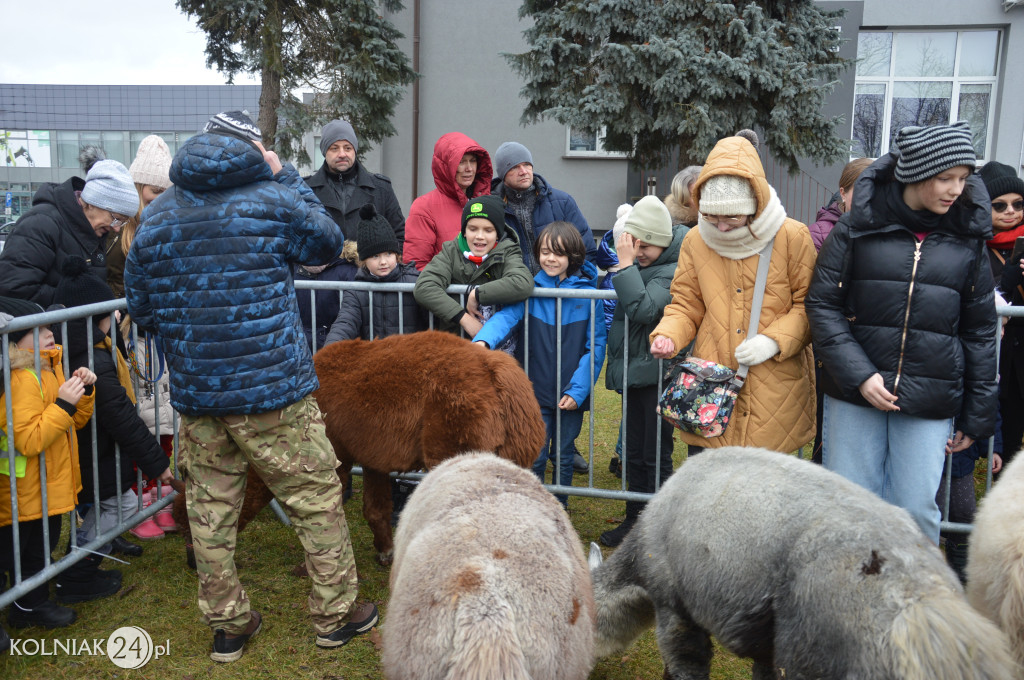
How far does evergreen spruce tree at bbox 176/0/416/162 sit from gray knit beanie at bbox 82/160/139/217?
377 inches

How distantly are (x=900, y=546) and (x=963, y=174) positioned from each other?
1.72m

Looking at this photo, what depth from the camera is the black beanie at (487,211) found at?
4812mm

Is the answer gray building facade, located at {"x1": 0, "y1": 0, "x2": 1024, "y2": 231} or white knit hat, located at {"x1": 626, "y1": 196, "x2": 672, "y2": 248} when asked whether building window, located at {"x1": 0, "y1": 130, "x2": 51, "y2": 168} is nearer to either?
gray building facade, located at {"x1": 0, "y1": 0, "x2": 1024, "y2": 231}

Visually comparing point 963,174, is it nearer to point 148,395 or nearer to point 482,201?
point 482,201

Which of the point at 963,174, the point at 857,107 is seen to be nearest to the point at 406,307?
the point at 963,174

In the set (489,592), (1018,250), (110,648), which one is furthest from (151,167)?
(1018,250)

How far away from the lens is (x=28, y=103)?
2983 cm

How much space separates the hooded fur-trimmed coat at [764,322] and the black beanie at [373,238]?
6.59ft

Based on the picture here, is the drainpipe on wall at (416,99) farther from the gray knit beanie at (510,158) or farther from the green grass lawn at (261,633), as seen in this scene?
the green grass lawn at (261,633)

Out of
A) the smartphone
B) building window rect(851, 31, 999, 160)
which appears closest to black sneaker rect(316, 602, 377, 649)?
the smartphone

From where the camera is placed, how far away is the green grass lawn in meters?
3.47

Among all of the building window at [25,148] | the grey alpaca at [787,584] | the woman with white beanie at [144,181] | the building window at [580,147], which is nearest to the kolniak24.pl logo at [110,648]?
the grey alpaca at [787,584]

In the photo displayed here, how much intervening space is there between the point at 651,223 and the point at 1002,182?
2732 mm

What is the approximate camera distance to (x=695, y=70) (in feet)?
39.8
